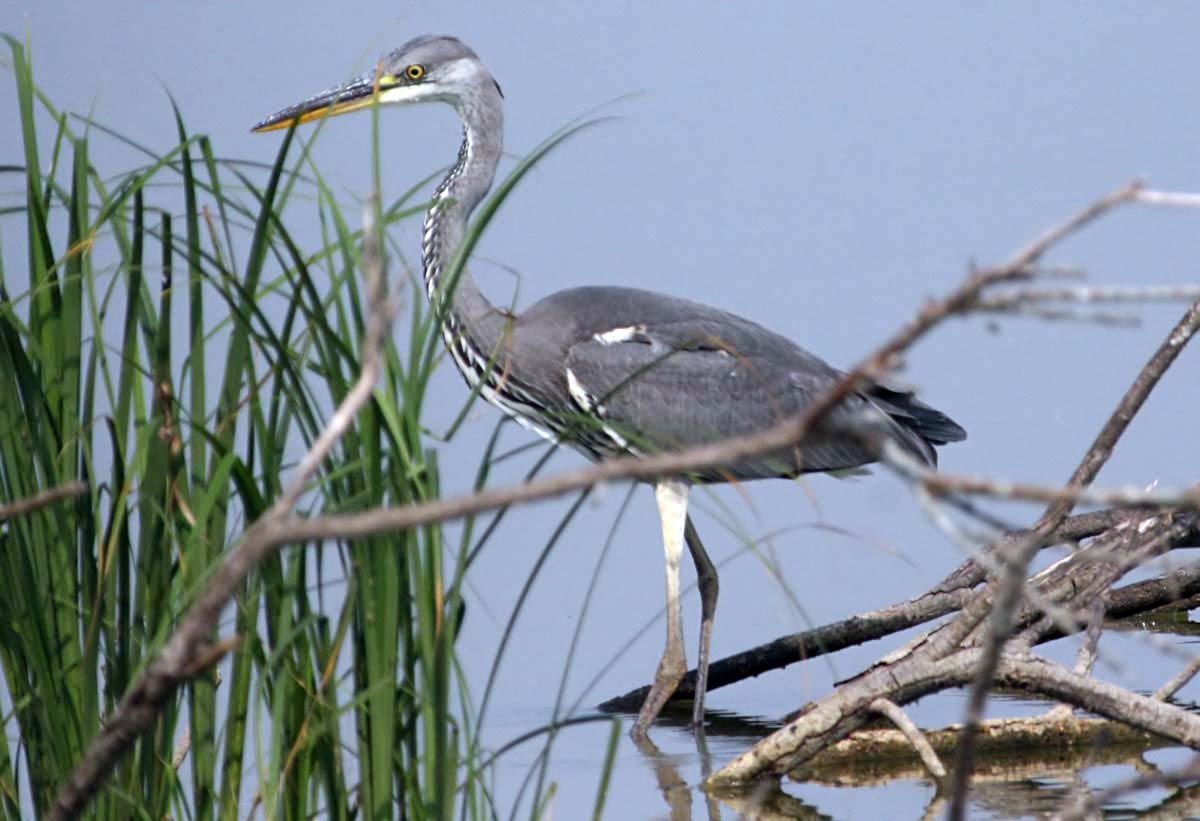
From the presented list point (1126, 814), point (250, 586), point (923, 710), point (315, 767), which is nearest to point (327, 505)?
point (250, 586)

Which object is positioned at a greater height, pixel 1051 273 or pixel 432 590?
pixel 1051 273

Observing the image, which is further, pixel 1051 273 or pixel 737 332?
pixel 737 332

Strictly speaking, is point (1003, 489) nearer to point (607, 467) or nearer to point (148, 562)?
point (607, 467)

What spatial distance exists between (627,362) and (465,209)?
687 mm

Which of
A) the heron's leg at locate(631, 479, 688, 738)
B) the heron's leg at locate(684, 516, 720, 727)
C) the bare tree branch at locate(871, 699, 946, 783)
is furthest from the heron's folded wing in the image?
the bare tree branch at locate(871, 699, 946, 783)

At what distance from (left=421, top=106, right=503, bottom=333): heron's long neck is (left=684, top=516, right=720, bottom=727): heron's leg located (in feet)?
3.32

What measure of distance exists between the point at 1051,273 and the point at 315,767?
165cm

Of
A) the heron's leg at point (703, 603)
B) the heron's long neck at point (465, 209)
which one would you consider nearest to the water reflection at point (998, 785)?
the heron's leg at point (703, 603)

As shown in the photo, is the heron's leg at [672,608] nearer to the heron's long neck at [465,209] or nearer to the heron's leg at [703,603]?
the heron's leg at [703,603]

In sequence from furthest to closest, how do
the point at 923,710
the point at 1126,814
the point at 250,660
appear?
1. the point at 923,710
2. the point at 1126,814
3. the point at 250,660

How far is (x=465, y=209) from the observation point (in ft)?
17.7

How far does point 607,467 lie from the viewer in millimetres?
973

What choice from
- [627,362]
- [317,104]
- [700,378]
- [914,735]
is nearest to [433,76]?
[317,104]

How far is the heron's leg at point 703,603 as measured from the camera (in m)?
5.16
